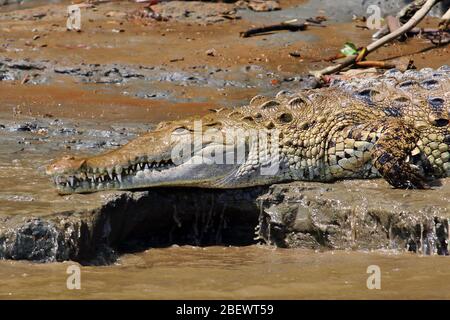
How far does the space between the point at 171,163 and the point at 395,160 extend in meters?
1.48

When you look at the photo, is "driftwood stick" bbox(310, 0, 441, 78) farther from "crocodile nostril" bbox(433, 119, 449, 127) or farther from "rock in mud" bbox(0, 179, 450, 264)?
"rock in mud" bbox(0, 179, 450, 264)

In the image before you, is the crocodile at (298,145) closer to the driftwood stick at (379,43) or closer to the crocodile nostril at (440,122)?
the crocodile nostril at (440,122)

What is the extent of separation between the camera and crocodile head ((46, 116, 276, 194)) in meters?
6.82

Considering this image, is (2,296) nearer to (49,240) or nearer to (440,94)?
(49,240)

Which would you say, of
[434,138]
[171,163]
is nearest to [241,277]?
[171,163]

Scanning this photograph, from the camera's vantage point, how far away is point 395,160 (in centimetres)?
693

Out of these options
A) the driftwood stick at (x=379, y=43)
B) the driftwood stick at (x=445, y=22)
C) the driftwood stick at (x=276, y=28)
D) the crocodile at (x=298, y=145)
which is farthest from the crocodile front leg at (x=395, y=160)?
the driftwood stick at (x=276, y=28)

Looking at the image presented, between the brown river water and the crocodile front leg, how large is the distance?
61 cm

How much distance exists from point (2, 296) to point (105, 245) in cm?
139

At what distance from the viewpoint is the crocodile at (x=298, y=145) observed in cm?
691

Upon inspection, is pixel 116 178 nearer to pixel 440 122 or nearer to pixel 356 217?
pixel 356 217

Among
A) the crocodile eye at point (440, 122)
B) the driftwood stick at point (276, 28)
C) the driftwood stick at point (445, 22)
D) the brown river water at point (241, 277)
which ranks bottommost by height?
the brown river water at point (241, 277)

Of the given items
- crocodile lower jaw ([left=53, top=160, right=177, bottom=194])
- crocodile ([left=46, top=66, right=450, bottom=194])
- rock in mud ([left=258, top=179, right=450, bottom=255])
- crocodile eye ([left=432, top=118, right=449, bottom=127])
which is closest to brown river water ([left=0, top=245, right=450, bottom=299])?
rock in mud ([left=258, top=179, right=450, bottom=255])
